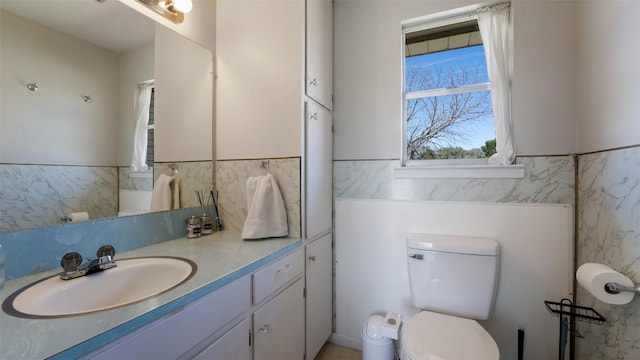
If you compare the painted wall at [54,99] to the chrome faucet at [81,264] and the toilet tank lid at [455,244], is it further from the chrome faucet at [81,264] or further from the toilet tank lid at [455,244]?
the toilet tank lid at [455,244]

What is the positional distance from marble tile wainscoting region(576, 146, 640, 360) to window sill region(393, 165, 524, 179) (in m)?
0.30

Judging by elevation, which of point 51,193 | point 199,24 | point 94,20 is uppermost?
point 199,24

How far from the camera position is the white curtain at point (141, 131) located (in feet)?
4.09

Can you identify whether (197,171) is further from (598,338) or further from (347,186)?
(598,338)

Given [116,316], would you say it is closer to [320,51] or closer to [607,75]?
[320,51]

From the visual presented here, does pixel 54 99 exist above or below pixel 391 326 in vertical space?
above

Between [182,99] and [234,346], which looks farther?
[182,99]

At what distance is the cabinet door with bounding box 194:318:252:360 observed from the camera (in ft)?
2.84

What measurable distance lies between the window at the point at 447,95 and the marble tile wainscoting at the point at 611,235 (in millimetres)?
501

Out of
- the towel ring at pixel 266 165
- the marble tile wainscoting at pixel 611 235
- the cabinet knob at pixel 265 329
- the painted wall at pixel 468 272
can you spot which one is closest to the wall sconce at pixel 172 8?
the towel ring at pixel 266 165

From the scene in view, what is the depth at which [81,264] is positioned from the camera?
905 millimetres

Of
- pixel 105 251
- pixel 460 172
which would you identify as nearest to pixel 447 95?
pixel 460 172

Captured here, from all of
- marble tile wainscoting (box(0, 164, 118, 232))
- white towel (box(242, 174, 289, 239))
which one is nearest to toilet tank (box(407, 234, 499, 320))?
white towel (box(242, 174, 289, 239))

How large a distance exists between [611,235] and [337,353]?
1.58 m
